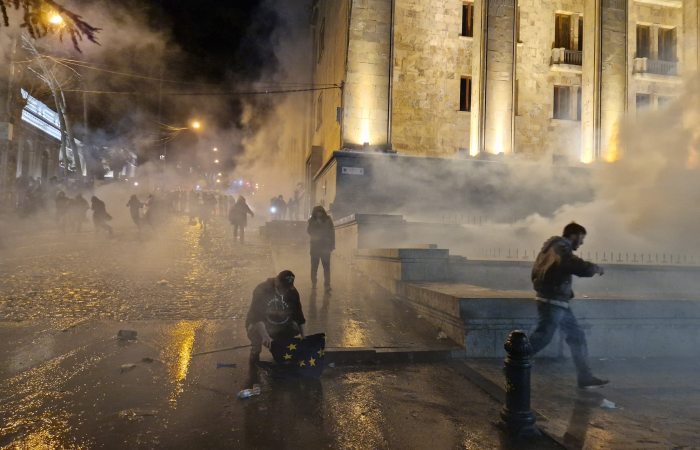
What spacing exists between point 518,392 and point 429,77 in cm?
1669

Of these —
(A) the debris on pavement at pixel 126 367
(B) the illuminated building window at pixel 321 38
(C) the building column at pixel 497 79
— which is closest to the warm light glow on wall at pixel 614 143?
(C) the building column at pixel 497 79

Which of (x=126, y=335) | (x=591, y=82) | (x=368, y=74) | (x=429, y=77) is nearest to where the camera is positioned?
(x=126, y=335)

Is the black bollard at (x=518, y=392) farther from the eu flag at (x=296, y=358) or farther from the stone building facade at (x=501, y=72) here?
the stone building facade at (x=501, y=72)

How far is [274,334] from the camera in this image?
4.61 meters

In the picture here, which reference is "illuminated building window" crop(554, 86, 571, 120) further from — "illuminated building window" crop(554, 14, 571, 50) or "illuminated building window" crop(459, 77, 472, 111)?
"illuminated building window" crop(459, 77, 472, 111)

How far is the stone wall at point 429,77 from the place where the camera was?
1792cm

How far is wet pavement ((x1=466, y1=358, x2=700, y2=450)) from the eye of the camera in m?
3.18

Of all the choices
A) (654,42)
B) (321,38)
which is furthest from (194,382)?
(321,38)

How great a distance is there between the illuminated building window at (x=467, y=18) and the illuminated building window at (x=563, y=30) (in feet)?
12.5

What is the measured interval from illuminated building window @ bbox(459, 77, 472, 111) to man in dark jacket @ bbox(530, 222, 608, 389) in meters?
15.4

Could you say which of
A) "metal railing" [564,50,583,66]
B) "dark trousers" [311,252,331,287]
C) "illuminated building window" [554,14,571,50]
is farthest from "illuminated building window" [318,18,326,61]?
"dark trousers" [311,252,331,287]

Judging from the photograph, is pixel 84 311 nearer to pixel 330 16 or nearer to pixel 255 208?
pixel 330 16

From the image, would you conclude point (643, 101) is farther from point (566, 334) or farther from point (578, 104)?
point (566, 334)

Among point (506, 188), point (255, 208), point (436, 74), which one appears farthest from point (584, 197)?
point (255, 208)
